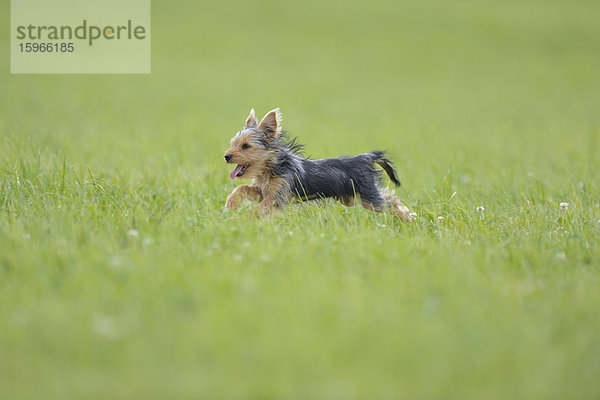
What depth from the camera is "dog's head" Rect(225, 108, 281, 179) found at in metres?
5.75

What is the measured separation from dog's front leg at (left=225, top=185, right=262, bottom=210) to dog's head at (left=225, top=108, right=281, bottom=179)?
166mm

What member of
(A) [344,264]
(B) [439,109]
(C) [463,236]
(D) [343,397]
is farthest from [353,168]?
(B) [439,109]

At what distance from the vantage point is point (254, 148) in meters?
5.77

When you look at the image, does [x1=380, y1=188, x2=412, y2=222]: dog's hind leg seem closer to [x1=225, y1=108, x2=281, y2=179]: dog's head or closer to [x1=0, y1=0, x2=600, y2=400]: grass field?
[x1=0, y1=0, x2=600, y2=400]: grass field

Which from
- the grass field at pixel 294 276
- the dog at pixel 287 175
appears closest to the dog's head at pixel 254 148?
the dog at pixel 287 175

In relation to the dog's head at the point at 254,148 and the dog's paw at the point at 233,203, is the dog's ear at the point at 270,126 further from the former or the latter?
the dog's paw at the point at 233,203

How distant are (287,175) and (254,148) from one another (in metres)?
0.44

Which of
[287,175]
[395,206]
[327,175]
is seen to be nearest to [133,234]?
[287,175]

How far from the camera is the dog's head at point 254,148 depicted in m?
5.75

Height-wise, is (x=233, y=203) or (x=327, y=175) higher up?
(x=327, y=175)

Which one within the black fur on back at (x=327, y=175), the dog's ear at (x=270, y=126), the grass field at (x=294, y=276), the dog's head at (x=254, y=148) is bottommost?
the grass field at (x=294, y=276)

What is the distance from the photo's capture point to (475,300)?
3.98 m

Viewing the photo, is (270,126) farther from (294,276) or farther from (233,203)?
(294,276)

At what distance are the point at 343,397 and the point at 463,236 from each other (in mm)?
2942
